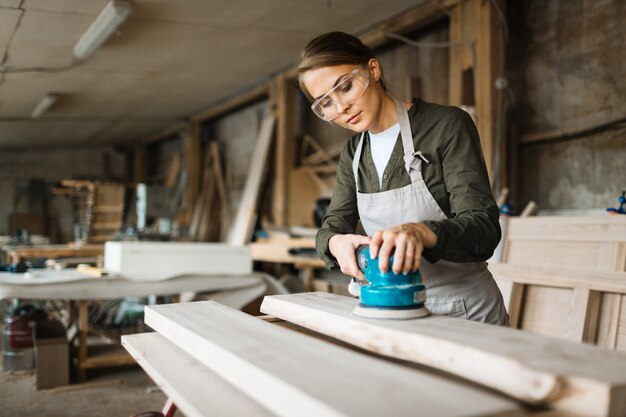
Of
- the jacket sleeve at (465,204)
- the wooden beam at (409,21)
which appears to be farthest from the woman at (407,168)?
the wooden beam at (409,21)

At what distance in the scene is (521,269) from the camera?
10.0ft

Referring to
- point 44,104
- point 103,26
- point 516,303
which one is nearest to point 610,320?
point 516,303

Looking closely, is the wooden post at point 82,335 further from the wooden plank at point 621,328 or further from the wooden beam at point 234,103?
the wooden beam at point 234,103

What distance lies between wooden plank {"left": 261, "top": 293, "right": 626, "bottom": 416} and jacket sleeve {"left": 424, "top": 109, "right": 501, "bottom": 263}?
18cm

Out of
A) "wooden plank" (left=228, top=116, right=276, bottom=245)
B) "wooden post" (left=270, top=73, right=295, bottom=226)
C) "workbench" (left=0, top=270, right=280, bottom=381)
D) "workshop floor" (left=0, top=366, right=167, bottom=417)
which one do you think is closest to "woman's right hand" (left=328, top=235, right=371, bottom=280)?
"workshop floor" (left=0, top=366, right=167, bottom=417)

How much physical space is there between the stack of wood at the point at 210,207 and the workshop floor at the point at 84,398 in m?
4.88

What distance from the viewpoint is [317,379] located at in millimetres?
1001

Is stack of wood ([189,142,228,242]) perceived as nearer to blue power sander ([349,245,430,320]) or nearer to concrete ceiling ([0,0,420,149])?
concrete ceiling ([0,0,420,149])

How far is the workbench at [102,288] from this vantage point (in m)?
3.83

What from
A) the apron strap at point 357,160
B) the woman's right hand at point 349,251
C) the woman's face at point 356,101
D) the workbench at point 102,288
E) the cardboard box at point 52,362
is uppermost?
the woman's face at point 356,101

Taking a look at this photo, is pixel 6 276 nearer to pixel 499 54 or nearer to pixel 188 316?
pixel 188 316

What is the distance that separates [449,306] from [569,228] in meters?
1.65

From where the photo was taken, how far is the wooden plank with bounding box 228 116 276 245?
291 inches

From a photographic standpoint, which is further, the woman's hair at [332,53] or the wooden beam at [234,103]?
the wooden beam at [234,103]
